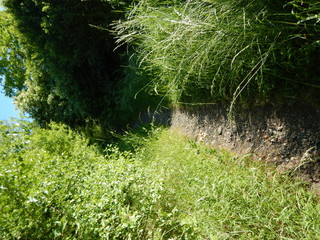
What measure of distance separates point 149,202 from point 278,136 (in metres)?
1.46

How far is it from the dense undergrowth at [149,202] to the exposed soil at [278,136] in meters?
0.14

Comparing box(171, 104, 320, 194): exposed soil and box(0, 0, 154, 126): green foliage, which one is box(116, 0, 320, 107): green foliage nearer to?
box(171, 104, 320, 194): exposed soil

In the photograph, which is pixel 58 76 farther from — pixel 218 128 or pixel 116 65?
pixel 218 128

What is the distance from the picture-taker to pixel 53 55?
573 centimetres

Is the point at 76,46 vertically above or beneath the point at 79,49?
above

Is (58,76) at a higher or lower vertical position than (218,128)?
higher

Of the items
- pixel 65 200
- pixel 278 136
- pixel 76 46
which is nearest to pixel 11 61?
pixel 76 46


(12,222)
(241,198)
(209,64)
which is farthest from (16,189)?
(209,64)

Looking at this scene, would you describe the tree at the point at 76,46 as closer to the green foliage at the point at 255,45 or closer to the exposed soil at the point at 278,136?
the green foliage at the point at 255,45

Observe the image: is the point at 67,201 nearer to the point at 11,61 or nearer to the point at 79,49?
the point at 79,49

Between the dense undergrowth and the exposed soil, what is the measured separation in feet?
0.46

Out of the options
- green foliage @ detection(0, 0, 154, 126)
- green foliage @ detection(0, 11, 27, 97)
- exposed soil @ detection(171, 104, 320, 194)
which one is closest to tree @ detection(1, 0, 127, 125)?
green foliage @ detection(0, 0, 154, 126)

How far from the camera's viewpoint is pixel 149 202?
2170mm

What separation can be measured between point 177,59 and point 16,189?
88.0 inches
